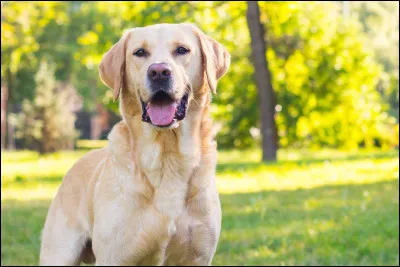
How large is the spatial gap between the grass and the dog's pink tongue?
2378 mm

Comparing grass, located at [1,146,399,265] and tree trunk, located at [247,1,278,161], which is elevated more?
tree trunk, located at [247,1,278,161]

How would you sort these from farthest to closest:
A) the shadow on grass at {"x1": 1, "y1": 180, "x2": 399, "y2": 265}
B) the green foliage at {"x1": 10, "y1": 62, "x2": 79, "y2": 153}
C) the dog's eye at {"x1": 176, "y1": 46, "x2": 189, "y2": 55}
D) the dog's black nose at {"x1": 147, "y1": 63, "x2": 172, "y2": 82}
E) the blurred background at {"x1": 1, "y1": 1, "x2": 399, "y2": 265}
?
the green foliage at {"x1": 10, "y1": 62, "x2": 79, "y2": 153} → the blurred background at {"x1": 1, "y1": 1, "x2": 399, "y2": 265} → the shadow on grass at {"x1": 1, "y1": 180, "x2": 399, "y2": 265} → the dog's eye at {"x1": 176, "y1": 46, "x2": 189, "y2": 55} → the dog's black nose at {"x1": 147, "y1": 63, "x2": 172, "y2": 82}

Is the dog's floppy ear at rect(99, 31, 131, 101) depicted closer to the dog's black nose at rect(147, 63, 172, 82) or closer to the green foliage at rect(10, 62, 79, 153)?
the dog's black nose at rect(147, 63, 172, 82)

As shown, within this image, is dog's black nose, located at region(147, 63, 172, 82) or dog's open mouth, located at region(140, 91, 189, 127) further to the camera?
dog's open mouth, located at region(140, 91, 189, 127)

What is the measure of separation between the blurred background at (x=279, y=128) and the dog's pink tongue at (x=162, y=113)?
1.56m

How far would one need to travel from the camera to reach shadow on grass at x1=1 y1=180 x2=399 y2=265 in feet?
19.7

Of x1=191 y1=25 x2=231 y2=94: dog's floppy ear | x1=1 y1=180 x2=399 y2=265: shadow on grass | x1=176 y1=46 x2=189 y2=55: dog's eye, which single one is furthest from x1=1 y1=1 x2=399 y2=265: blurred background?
x1=176 y1=46 x2=189 y2=55: dog's eye

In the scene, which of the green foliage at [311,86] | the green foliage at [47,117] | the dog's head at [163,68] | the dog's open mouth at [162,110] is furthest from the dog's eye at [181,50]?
the green foliage at [47,117]

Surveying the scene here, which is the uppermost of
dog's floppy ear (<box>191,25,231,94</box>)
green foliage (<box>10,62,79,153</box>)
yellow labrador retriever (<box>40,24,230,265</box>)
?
dog's floppy ear (<box>191,25,231,94</box>)

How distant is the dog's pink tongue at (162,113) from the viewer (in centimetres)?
377

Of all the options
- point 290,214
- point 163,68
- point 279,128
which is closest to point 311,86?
point 279,128

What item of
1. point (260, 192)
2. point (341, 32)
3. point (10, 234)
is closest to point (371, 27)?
point (341, 32)


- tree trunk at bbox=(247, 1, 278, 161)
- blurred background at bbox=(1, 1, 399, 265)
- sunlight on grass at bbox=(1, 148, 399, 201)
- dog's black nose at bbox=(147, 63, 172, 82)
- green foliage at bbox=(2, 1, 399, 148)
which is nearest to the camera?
dog's black nose at bbox=(147, 63, 172, 82)

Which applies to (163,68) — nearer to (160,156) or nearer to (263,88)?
(160,156)
